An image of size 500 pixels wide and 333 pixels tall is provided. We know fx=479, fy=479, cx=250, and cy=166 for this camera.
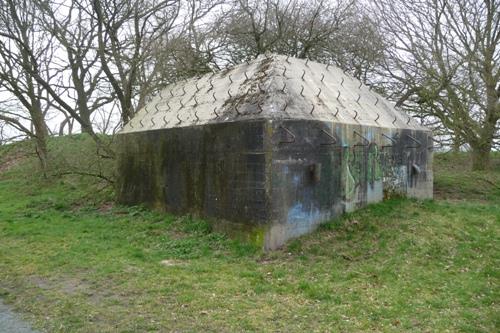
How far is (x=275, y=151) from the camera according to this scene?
7.22 metres

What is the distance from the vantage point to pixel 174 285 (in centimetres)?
579

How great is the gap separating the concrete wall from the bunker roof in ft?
0.77

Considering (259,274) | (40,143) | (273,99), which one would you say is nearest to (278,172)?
(273,99)

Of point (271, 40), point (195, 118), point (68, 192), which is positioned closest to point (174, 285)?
point (195, 118)

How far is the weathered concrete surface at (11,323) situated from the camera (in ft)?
14.9

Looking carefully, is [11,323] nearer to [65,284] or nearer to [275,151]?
[65,284]

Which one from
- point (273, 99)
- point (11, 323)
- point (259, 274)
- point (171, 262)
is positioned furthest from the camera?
point (273, 99)

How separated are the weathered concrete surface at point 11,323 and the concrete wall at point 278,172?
3.41m

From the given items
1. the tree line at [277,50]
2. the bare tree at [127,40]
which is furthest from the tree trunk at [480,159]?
the bare tree at [127,40]

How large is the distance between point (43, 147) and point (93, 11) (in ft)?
13.8

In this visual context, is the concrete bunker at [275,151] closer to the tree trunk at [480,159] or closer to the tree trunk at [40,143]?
the tree trunk at [40,143]

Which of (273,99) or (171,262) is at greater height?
(273,99)

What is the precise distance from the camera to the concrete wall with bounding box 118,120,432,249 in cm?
724

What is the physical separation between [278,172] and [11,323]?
13.1 feet
